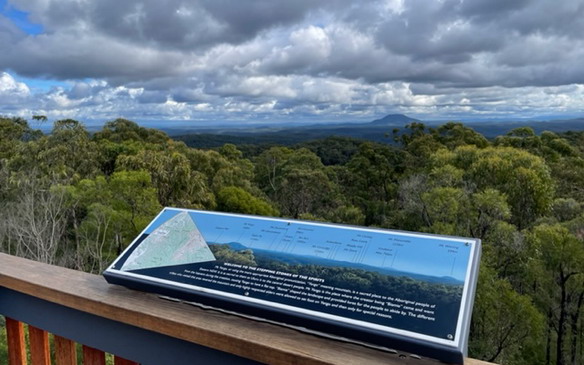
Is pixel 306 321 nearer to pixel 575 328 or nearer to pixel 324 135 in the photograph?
pixel 575 328

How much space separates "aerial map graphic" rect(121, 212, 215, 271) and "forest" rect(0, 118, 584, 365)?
7.74m

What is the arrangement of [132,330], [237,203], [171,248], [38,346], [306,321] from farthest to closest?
[237,203] → [38,346] → [171,248] → [132,330] → [306,321]

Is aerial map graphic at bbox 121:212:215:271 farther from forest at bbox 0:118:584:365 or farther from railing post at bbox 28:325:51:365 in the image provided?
forest at bbox 0:118:584:365

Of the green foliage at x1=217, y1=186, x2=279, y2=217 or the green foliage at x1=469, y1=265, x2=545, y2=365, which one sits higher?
the green foliage at x1=217, y1=186, x2=279, y2=217

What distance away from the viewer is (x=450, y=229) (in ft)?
52.2

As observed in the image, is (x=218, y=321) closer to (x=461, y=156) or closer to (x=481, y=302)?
(x=481, y=302)

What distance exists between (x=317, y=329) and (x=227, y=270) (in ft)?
1.00

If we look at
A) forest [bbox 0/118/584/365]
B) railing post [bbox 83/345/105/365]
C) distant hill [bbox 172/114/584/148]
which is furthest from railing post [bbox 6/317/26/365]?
distant hill [bbox 172/114/584/148]

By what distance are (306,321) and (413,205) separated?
20640 millimetres

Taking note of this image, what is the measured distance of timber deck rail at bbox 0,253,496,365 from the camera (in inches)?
35.8

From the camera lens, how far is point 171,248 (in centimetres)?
125

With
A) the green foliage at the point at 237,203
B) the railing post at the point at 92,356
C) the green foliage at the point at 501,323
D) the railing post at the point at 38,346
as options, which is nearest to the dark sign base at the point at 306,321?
the railing post at the point at 92,356

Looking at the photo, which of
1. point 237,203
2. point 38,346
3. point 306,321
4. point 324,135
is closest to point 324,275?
point 306,321

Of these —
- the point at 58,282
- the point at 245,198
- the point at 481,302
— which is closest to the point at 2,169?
the point at 245,198
